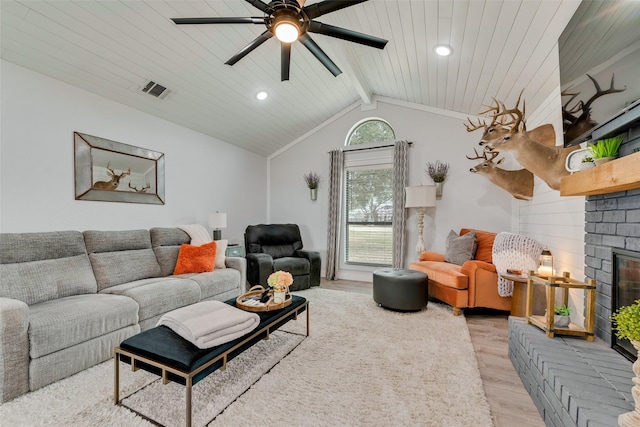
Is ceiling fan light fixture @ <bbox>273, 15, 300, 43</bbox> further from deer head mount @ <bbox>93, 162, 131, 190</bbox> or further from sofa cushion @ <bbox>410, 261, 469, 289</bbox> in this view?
sofa cushion @ <bbox>410, 261, 469, 289</bbox>

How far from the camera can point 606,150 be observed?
1.70 m

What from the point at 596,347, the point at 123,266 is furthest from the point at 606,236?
the point at 123,266

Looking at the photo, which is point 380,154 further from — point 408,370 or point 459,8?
point 408,370

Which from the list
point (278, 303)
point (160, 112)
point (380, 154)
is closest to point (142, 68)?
point (160, 112)

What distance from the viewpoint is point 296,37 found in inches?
83.1

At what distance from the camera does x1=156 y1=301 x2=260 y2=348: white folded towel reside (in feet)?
5.27

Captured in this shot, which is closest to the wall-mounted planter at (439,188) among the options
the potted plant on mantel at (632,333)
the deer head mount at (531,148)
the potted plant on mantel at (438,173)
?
the potted plant on mantel at (438,173)

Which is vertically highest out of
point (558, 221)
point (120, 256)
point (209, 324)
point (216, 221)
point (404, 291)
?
point (558, 221)

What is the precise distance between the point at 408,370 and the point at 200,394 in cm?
144

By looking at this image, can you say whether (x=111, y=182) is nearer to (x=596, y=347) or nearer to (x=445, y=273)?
(x=445, y=273)

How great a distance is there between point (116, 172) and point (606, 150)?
4.53 m

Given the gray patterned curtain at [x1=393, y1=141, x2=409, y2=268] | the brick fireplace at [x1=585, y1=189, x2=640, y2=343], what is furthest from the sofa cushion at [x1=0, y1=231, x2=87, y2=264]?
the brick fireplace at [x1=585, y1=189, x2=640, y2=343]

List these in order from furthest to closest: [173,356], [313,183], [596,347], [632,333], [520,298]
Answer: [313,183], [520,298], [596,347], [173,356], [632,333]

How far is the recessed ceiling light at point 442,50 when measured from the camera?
9.08 feet
